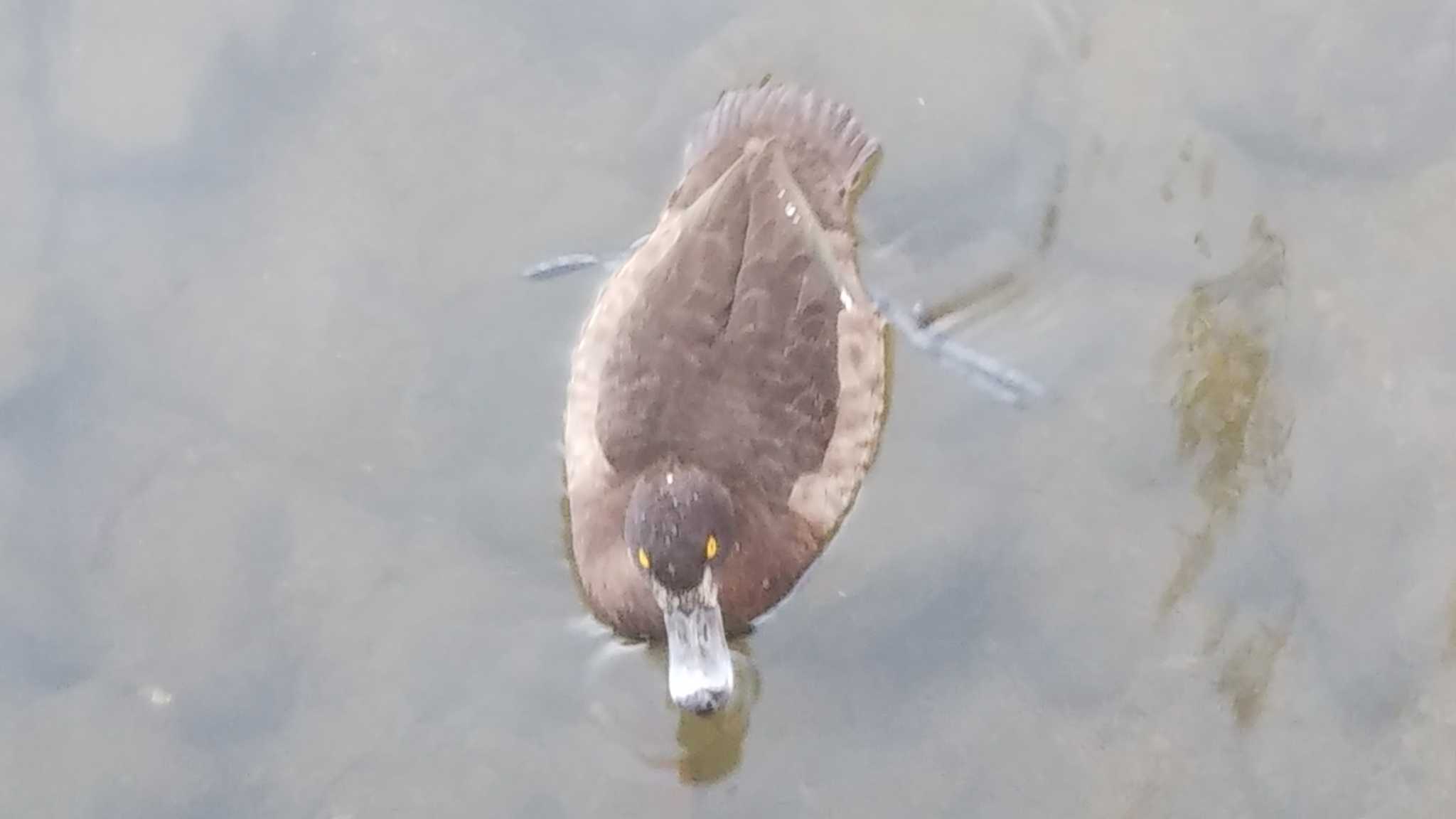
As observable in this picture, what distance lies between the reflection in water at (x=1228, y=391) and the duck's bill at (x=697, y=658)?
1244 millimetres

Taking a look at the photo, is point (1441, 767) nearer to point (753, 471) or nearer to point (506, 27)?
point (753, 471)

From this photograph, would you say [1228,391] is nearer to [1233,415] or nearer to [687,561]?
[1233,415]

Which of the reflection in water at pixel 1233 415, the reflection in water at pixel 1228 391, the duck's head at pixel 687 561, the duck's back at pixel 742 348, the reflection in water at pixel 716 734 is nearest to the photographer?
the duck's head at pixel 687 561

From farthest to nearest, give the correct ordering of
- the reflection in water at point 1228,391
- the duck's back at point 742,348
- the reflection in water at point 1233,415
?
the reflection in water at point 1228,391, the reflection in water at point 1233,415, the duck's back at point 742,348

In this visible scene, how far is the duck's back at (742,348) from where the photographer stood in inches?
177

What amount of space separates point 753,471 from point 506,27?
1.88m

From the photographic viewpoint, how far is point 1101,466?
502 cm

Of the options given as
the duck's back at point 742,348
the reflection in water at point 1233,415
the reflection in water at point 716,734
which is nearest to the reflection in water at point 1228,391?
the reflection in water at point 1233,415

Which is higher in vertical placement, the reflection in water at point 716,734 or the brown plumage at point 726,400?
the brown plumage at point 726,400

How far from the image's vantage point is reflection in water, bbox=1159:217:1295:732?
477 cm

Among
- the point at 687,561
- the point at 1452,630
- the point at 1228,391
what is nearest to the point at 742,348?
the point at 687,561

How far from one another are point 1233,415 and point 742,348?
1.50m

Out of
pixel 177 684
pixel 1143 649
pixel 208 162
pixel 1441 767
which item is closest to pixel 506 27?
pixel 208 162

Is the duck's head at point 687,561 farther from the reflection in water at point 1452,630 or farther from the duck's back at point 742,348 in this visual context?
the reflection in water at point 1452,630
